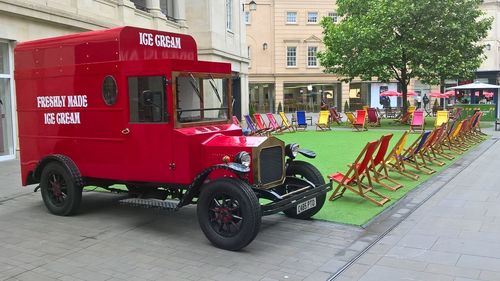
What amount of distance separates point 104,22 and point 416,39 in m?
15.4

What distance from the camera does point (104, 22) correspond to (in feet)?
56.0

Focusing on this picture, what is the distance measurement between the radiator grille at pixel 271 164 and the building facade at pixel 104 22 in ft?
5.64

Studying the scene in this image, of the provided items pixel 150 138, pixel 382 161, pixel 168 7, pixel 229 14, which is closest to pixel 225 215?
pixel 150 138

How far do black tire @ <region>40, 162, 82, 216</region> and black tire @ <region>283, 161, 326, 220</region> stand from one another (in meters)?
3.03

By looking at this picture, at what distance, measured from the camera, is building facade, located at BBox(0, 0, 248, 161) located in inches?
533

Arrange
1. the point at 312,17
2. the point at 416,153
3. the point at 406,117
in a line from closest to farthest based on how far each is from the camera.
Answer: the point at 416,153 < the point at 406,117 < the point at 312,17

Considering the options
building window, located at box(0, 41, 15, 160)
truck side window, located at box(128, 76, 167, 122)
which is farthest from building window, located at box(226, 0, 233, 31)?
truck side window, located at box(128, 76, 167, 122)

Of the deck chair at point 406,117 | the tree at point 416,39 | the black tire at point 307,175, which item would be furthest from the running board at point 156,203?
the deck chair at point 406,117

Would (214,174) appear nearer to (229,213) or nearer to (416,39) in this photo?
(229,213)

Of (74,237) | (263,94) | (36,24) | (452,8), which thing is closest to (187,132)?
(74,237)

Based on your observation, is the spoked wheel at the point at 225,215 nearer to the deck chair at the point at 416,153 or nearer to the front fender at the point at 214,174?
the front fender at the point at 214,174

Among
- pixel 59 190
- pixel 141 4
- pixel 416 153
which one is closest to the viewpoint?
pixel 59 190

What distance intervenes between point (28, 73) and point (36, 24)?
7.39 meters

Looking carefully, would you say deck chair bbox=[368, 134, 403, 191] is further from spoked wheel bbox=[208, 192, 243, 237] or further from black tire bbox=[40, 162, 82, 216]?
black tire bbox=[40, 162, 82, 216]
